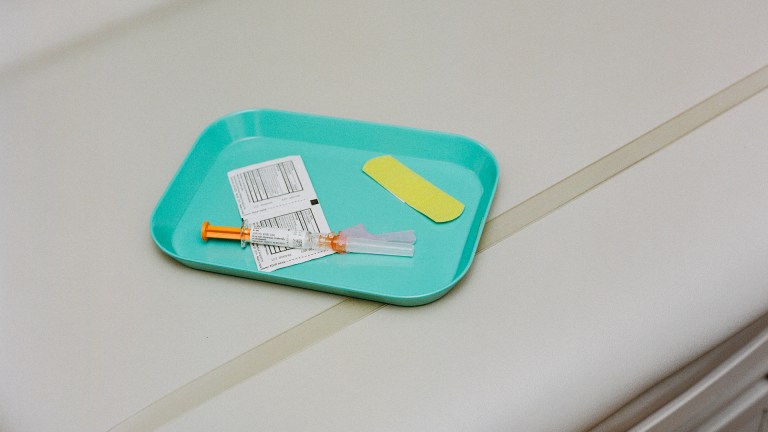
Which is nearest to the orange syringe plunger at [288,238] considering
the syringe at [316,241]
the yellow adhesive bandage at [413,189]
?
the syringe at [316,241]

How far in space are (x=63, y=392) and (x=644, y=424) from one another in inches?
22.3

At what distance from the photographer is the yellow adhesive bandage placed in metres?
0.81

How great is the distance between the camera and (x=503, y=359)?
66cm

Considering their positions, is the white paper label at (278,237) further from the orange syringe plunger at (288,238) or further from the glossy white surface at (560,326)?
the glossy white surface at (560,326)

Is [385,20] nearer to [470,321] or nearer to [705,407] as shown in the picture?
[470,321]

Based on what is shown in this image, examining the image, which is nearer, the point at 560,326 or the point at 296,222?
the point at 560,326

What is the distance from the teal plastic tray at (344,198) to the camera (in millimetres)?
744

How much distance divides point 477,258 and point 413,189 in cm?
13

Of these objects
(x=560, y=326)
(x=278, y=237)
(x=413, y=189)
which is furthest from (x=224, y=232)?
(x=560, y=326)

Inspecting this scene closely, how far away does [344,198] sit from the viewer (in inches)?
32.9

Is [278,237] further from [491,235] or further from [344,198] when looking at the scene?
[491,235]

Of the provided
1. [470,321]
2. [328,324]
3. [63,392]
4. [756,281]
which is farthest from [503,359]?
[63,392]

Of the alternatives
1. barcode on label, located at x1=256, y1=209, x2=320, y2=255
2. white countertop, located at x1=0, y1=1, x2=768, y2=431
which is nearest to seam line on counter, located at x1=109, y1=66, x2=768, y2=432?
white countertop, located at x1=0, y1=1, x2=768, y2=431

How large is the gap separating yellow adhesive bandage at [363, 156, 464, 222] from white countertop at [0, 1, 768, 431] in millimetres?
57
